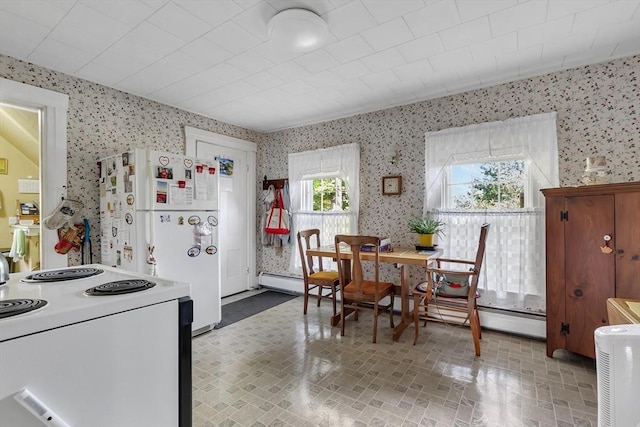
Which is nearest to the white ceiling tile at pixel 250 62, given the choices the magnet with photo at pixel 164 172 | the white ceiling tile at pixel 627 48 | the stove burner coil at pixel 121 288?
the magnet with photo at pixel 164 172

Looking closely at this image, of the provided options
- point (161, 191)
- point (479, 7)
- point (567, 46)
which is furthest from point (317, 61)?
point (567, 46)

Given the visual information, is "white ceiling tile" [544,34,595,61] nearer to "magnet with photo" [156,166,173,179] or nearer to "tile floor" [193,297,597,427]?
"tile floor" [193,297,597,427]

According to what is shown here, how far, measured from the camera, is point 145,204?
257 cm

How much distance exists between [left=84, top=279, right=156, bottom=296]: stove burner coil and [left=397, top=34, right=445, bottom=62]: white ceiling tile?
2342mm

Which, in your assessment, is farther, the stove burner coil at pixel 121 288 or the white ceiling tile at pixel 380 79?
the white ceiling tile at pixel 380 79

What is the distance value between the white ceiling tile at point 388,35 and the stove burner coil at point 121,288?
2.10 metres

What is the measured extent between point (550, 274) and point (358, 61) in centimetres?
233

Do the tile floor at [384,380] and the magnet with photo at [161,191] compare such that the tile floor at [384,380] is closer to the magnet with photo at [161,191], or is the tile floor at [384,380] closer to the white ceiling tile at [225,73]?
the magnet with photo at [161,191]

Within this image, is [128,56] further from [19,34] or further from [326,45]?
[326,45]

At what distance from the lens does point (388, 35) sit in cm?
219

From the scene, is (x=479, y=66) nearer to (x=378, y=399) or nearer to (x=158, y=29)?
(x=158, y=29)

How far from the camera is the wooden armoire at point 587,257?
2.10 m

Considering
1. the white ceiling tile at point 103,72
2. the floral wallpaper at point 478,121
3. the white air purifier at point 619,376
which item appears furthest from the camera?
the white ceiling tile at point 103,72

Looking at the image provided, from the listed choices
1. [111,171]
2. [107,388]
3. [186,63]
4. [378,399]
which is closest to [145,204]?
[111,171]
